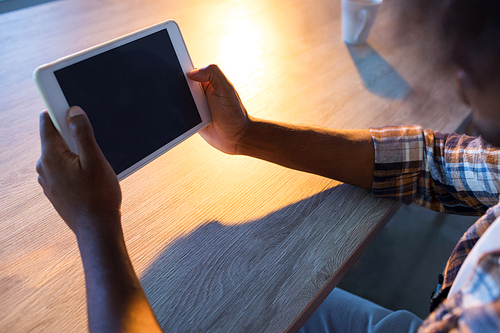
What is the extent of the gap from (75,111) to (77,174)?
0.08m

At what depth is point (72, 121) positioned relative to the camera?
418mm

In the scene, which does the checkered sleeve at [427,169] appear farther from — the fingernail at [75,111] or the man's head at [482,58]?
the fingernail at [75,111]

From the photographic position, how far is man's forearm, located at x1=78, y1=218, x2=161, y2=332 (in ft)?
1.25

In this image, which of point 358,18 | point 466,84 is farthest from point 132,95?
point 358,18

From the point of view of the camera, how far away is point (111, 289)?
393 millimetres

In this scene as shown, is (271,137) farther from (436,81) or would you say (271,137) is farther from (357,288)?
(357,288)

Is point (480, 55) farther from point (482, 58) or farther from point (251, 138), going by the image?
point (251, 138)

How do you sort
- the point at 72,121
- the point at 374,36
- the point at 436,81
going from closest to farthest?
the point at 72,121 → the point at 436,81 → the point at 374,36

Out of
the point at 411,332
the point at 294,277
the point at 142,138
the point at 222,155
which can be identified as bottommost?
the point at 411,332

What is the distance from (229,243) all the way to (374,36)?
0.86 m

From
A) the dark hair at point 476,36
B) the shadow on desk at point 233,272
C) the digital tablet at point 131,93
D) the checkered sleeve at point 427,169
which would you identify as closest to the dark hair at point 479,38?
the dark hair at point 476,36

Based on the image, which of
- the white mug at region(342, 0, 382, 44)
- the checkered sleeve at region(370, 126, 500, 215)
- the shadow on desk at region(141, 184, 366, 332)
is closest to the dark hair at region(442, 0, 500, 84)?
the checkered sleeve at region(370, 126, 500, 215)

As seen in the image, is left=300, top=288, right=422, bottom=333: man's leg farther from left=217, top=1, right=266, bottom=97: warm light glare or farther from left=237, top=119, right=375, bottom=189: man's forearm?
left=217, top=1, right=266, bottom=97: warm light glare

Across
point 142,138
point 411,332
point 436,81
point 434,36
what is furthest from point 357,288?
point 142,138
